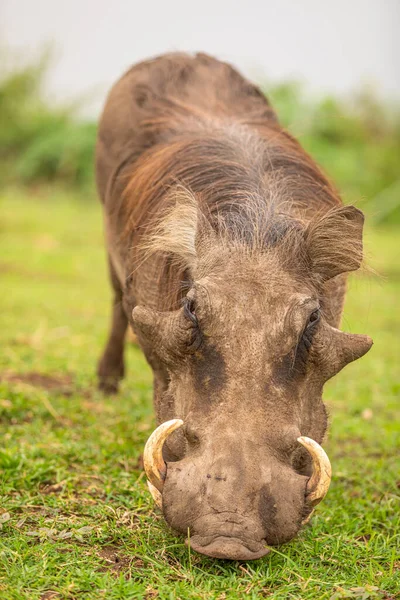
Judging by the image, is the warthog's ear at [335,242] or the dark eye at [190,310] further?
the warthog's ear at [335,242]

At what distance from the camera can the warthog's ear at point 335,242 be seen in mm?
3086

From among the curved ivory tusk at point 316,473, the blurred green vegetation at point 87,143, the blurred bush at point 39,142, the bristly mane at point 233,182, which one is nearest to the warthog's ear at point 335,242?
the bristly mane at point 233,182

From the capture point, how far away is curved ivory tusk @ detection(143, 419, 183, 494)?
2.63m

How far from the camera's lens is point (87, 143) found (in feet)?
53.8

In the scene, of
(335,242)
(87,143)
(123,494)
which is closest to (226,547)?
(123,494)

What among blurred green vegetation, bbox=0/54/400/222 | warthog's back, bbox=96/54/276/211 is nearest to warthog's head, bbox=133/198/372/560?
warthog's back, bbox=96/54/276/211

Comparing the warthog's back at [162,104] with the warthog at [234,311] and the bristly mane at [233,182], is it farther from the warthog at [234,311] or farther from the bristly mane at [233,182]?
the bristly mane at [233,182]

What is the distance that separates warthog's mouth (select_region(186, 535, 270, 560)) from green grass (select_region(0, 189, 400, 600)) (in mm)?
160

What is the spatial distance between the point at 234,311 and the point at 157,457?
1.75 ft

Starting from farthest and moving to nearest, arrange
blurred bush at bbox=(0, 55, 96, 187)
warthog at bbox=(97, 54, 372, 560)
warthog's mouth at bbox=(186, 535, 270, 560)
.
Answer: blurred bush at bbox=(0, 55, 96, 187) < warthog at bbox=(97, 54, 372, 560) < warthog's mouth at bbox=(186, 535, 270, 560)

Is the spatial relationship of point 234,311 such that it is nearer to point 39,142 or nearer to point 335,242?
point 335,242

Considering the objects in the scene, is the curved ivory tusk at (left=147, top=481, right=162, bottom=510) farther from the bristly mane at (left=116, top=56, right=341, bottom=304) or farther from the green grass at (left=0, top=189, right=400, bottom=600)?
the bristly mane at (left=116, top=56, right=341, bottom=304)

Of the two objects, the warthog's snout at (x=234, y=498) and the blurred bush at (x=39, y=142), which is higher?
the warthog's snout at (x=234, y=498)

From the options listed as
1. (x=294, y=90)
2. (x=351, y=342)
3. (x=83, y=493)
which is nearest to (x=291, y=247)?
(x=351, y=342)
